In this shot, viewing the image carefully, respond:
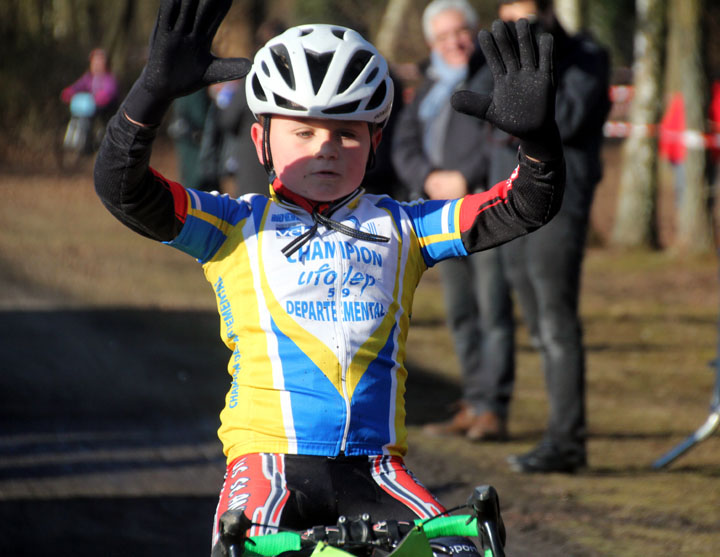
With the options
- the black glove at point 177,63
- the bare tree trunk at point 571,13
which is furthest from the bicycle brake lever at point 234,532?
the bare tree trunk at point 571,13

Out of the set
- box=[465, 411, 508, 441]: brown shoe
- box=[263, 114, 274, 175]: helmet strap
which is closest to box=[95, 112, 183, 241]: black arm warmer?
box=[263, 114, 274, 175]: helmet strap

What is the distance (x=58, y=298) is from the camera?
11781 millimetres

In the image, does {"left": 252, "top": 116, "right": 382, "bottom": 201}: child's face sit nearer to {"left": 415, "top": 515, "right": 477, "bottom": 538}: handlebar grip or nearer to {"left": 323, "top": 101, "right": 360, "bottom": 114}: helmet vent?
{"left": 323, "top": 101, "right": 360, "bottom": 114}: helmet vent

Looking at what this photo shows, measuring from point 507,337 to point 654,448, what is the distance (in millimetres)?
1164

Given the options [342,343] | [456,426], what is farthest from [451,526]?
[456,426]

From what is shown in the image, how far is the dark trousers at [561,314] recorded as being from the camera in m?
6.06

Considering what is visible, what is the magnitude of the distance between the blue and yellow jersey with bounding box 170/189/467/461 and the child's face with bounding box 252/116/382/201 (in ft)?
0.30

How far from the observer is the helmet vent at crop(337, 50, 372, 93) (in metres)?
3.21

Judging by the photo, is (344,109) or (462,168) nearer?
(344,109)

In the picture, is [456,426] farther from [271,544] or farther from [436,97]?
[271,544]

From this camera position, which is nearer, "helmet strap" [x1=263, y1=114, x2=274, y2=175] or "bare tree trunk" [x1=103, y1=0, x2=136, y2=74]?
"helmet strap" [x1=263, y1=114, x2=274, y2=175]

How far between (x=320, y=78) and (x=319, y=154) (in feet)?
0.72

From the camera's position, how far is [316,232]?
3242 millimetres

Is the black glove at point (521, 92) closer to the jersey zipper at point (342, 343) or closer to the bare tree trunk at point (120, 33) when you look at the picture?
the jersey zipper at point (342, 343)
